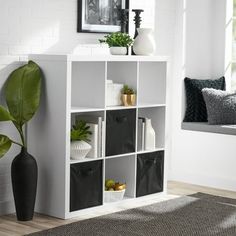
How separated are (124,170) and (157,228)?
1.03 meters

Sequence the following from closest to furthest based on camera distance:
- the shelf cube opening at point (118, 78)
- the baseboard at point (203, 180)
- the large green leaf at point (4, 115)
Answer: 1. the large green leaf at point (4, 115)
2. the shelf cube opening at point (118, 78)
3. the baseboard at point (203, 180)

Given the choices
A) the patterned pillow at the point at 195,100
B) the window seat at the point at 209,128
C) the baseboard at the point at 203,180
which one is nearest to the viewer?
the window seat at the point at 209,128

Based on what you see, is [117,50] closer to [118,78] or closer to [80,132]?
[118,78]

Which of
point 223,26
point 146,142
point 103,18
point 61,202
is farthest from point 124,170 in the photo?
point 223,26

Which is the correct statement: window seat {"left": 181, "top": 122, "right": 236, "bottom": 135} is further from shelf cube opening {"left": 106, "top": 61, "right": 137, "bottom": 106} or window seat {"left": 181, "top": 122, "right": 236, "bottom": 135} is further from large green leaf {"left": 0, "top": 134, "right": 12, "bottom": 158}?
large green leaf {"left": 0, "top": 134, "right": 12, "bottom": 158}

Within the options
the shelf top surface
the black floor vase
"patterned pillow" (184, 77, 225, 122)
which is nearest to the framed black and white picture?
the shelf top surface

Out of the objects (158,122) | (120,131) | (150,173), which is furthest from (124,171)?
(158,122)

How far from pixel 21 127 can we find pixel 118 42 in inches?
46.3

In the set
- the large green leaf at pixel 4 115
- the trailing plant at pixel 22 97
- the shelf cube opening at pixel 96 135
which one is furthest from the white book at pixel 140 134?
the large green leaf at pixel 4 115

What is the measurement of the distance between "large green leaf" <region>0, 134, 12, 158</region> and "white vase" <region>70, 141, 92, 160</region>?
19.9 inches

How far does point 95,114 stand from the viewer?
5488mm

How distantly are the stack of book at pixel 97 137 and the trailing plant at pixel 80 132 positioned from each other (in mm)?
34

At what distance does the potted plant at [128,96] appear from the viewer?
223 inches

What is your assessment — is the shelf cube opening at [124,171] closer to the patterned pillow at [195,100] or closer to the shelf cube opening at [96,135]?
the shelf cube opening at [96,135]
